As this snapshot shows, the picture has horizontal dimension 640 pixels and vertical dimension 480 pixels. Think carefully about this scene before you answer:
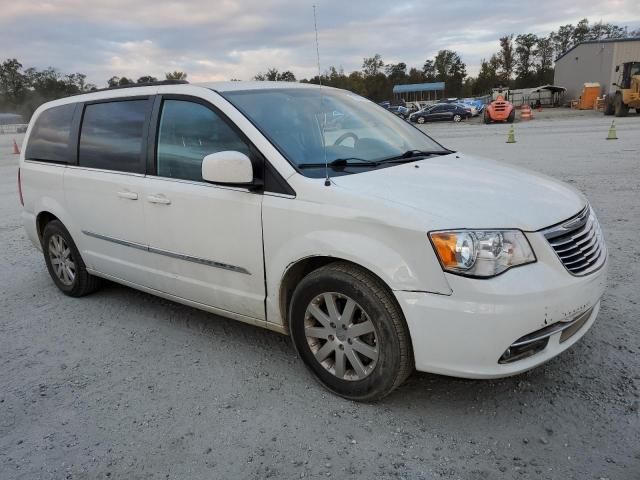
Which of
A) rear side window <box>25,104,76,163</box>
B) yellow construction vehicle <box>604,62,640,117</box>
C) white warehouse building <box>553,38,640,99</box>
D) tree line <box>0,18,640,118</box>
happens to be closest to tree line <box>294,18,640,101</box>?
tree line <box>0,18,640,118</box>

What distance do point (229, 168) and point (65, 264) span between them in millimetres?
2659

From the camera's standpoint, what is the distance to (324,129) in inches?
135

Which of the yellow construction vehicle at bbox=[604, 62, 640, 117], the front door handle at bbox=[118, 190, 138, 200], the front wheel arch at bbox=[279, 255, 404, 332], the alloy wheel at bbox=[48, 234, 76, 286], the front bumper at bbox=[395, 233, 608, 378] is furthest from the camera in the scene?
the yellow construction vehicle at bbox=[604, 62, 640, 117]

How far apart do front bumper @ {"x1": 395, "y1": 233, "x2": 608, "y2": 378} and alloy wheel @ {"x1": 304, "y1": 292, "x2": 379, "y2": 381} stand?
0.95 ft

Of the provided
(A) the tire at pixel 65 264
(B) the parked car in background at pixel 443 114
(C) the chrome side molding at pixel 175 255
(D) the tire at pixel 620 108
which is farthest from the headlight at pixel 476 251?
(B) the parked car in background at pixel 443 114

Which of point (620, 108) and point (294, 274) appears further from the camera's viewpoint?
point (620, 108)

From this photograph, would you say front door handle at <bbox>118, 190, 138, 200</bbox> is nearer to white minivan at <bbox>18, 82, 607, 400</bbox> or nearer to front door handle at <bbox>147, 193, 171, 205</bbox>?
white minivan at <bbox>18, 82, 607, 400</bbox>

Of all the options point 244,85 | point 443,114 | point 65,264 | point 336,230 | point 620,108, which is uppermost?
point 244,85

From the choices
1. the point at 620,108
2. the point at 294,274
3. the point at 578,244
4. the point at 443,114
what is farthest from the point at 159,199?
the point at 443,114

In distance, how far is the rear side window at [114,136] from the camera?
3.85 m

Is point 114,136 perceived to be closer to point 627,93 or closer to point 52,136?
point 52,136

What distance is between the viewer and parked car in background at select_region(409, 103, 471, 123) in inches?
1549

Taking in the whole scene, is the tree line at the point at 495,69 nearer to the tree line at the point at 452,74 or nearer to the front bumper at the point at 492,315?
the tree line at the point at 452,74

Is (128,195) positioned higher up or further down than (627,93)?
further down
